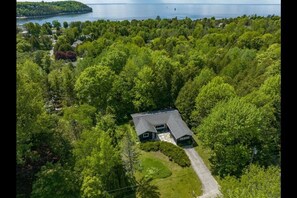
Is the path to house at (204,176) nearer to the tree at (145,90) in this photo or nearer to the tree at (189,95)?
the tree at (189,95)

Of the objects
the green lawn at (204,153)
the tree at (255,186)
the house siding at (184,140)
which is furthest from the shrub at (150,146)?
the tree at (255,186)

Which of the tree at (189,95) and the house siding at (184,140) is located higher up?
the tree at (189,95)

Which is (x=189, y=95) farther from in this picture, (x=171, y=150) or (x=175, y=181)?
(x=175, y=181)

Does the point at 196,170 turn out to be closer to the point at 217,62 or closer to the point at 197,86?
the point at 197,86

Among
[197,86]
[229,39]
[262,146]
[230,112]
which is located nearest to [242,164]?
[262,146]

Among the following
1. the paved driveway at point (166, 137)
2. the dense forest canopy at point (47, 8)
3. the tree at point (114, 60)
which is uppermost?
the dense forest canopy at point (47, 8)

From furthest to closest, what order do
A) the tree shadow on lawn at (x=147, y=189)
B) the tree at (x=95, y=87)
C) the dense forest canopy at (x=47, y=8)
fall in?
the dense forest canopy at (x=47, y=8), the tree at (x=95, y=87), the tree shadow on lawn at (x=147, y=189)

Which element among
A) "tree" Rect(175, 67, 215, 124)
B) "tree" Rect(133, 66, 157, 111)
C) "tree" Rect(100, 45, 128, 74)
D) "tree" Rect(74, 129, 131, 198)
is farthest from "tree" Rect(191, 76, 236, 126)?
"tree" Rect(100, 45, 128, 74)

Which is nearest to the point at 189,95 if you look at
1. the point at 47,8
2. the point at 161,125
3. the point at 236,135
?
the point at 161,125
